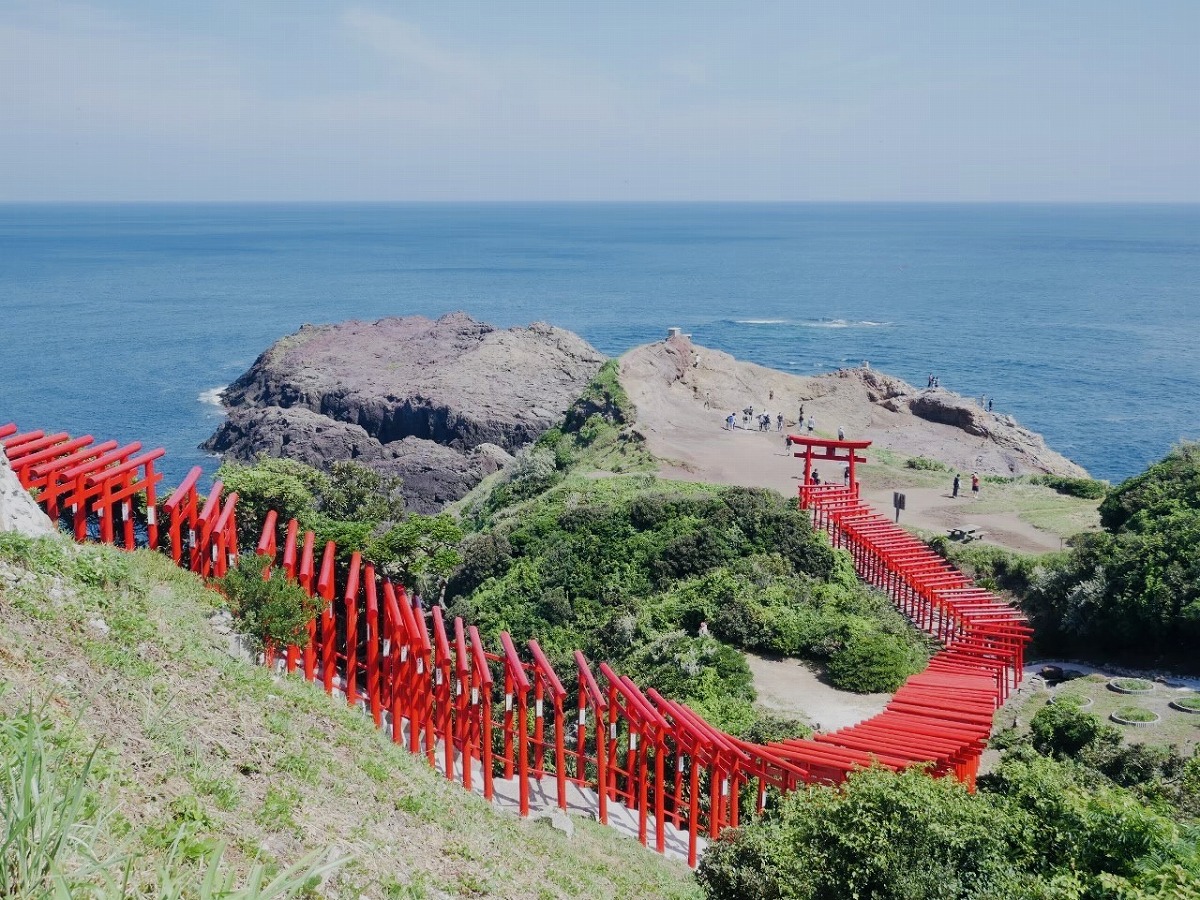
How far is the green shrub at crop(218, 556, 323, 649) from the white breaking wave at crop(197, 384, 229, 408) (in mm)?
61277

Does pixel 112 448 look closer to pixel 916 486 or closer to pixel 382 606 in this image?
pixel 382 606

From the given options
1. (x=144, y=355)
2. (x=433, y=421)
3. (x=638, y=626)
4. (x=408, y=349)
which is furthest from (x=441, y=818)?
(x=144, y=355)

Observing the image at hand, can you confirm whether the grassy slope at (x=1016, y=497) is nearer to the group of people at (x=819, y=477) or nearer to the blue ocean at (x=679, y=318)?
the group of people at (x=819, y=477)

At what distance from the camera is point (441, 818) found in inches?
462

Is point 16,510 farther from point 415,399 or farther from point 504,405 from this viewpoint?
point 415,399

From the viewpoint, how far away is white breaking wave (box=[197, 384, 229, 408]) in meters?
75.8

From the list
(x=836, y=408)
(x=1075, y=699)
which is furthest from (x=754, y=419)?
(x=1075, y=699)

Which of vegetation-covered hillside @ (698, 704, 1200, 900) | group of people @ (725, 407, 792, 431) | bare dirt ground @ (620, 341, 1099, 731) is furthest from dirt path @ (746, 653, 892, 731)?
group of people @ (725, 407, 792, 431)

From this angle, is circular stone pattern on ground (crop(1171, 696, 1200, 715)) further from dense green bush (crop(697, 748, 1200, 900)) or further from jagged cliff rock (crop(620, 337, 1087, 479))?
jagged cliff rock (crop(620, 337, 1087, 479))

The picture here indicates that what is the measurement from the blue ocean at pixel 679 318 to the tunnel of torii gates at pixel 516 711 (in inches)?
1554

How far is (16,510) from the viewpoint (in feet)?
48.6

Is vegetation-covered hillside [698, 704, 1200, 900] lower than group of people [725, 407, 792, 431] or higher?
higher

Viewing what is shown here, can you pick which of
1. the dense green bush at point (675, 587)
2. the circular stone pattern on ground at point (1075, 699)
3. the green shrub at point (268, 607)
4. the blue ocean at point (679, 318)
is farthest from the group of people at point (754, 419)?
the green shrub at point (268, 607)

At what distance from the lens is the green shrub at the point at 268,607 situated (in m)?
16.6
